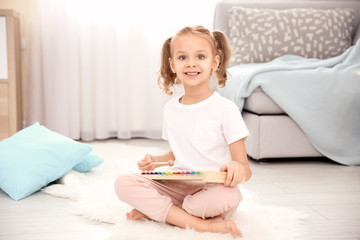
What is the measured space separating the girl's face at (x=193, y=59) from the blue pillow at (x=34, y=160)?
584mm

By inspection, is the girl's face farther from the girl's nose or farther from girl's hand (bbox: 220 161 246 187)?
girl's hand (bbox: 220 161 246 187)

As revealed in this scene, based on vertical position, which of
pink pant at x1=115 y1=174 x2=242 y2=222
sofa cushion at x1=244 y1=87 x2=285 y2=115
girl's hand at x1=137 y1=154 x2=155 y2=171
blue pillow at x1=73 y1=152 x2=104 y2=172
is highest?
sofa cushion at x1=244 y1=87 x2=285 y2=115

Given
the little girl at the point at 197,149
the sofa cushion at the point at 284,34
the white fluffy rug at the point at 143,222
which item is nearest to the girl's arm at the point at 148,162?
the little girl at the point at 197,149

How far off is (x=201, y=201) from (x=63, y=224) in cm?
37

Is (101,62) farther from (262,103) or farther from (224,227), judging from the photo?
(224,227)

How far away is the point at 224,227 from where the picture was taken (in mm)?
949

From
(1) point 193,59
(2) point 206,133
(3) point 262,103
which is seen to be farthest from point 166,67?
(3) point 262,103

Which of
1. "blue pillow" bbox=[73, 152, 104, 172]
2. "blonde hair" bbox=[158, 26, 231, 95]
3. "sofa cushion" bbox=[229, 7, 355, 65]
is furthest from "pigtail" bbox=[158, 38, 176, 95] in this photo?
"sofa cushion" bbox=[229, 7, 355, 65]

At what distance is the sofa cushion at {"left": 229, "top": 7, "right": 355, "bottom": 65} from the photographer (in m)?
2.34

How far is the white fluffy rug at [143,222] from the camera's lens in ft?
3.09

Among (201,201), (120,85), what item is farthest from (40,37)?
(201,201)

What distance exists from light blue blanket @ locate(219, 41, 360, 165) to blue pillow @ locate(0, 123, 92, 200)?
2.66ft

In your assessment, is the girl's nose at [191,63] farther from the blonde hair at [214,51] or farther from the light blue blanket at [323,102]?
the light blue blanket at [323,102]

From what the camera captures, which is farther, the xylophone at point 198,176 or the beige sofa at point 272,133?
the beige sofa at point 272,133
